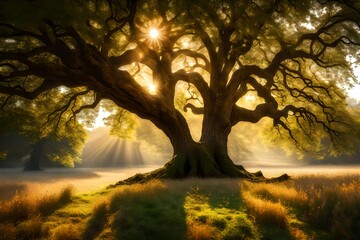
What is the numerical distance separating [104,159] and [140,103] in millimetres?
57934

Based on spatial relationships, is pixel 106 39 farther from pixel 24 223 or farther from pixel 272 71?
pixel 272 71

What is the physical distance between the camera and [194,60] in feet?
70.0

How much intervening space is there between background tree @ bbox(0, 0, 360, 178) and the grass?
438cm

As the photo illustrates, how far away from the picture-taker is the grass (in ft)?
23.7

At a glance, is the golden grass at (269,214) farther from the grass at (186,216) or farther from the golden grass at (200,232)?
the golden grass at (200,232)

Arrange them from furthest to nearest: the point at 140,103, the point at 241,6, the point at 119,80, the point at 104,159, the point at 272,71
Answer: the point at 104,159
the point at 272,71
the point at 140,103
the point at 119,80
the point at 241,6

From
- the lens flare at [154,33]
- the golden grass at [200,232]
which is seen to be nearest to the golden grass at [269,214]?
the golden grass at [200,232]

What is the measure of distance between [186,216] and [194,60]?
48.1 ft

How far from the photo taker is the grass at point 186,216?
7.21 meters

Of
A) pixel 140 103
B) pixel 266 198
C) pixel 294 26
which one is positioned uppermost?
pixel 294 26

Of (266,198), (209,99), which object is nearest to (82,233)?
(266,198)

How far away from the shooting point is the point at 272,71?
59.3 ft

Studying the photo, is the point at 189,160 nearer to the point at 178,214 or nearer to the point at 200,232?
the point at 178,214

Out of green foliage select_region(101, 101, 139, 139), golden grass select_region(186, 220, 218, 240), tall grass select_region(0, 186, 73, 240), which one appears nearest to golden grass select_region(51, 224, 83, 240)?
tall grass select_region(0, 186, 73, 240)
